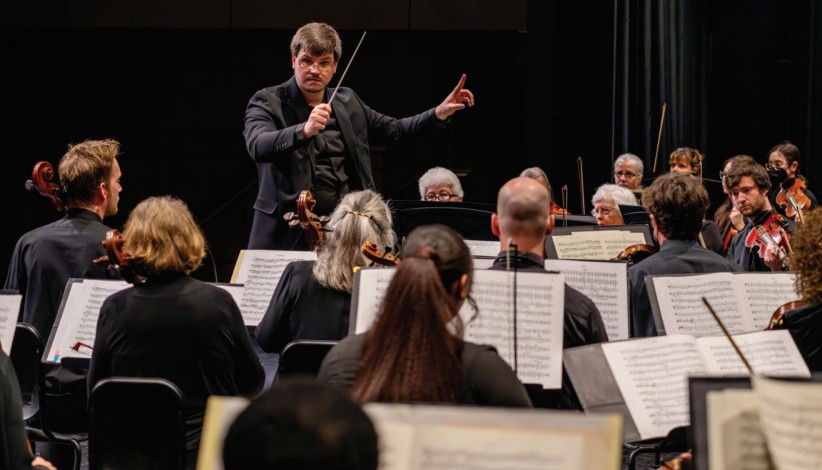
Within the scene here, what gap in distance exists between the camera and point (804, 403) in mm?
1539

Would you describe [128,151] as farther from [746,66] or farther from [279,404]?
[279,404]

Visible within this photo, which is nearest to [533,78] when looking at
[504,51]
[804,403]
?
[504,51]

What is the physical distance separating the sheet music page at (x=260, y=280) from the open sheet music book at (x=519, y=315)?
3.49 feet

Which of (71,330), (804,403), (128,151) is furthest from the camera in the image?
(128,151)

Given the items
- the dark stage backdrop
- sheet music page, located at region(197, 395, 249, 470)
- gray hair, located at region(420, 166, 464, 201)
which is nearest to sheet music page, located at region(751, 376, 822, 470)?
sheet music page, located at region(197, 395, 249, 470)

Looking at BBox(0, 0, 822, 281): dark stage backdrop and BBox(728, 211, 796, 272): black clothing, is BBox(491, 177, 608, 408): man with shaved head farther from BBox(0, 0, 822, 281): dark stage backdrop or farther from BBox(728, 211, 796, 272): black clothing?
BBox(0, 0, 822, 281): dark stage backdrop

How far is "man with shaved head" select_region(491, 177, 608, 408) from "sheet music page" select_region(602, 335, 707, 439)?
13.5 inches

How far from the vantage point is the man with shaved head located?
2928mm

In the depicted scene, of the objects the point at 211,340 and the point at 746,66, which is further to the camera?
the point at 746,66

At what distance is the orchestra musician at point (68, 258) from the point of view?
135 inches

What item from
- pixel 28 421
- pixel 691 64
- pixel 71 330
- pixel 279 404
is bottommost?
pixel 28 421

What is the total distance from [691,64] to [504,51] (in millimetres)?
1801

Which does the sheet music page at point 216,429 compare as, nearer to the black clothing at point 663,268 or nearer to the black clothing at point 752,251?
the black clothing at point 663,268

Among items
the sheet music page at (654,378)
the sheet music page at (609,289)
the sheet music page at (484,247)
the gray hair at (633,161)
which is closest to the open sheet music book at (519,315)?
the sheet music page at (654,378)
